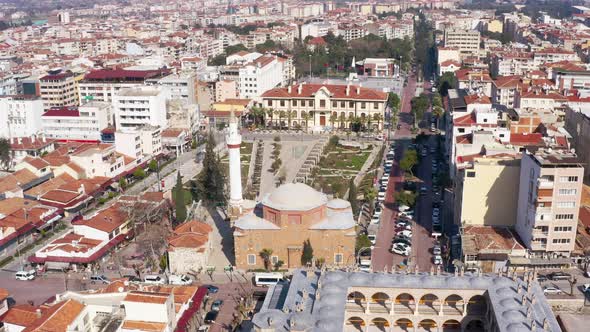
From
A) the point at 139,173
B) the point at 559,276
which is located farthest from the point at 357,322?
the point at 139,173

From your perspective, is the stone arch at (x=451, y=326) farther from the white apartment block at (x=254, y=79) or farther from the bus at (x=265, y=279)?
the white apartment block at (x=254, y=79)

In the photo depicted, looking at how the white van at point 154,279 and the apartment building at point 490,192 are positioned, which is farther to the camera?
the apartment building at point 490,192

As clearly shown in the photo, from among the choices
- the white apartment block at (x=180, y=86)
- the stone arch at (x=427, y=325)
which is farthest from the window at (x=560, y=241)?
the white apartment block at (x=180, y=86)

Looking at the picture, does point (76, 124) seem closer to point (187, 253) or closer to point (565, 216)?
point (187, 253)

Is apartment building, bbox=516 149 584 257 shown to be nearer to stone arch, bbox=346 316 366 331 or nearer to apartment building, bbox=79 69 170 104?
stone arch, bbox=346 316 366 331

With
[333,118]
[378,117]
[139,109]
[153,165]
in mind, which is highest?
[139,109]

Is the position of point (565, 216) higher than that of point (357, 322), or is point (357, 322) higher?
point (565, 216)

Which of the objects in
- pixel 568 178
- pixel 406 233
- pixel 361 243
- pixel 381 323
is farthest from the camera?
pixel 406 233
